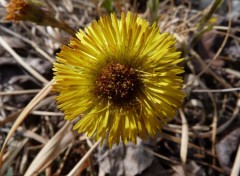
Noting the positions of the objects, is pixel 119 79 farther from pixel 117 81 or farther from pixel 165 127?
pixel 165 127

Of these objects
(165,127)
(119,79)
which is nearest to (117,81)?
(119,79)

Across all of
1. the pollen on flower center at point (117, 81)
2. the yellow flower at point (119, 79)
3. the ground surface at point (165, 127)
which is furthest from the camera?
the ground surface at point (165, 127)

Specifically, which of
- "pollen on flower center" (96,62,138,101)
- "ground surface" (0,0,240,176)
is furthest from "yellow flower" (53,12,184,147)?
"ground surface" (0,0,240,176)

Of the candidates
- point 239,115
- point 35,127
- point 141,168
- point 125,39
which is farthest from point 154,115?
point 35,127

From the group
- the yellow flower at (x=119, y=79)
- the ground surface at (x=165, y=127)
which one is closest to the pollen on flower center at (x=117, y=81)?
the yellow flower at (x=119, y=79)

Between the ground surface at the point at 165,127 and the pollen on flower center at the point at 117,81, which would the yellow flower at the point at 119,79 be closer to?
the pollen on flower center at the point at 117,81

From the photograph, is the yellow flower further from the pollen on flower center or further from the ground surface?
the ground surface

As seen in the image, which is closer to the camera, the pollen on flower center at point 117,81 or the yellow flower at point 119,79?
the yellow flower at point 119,79
